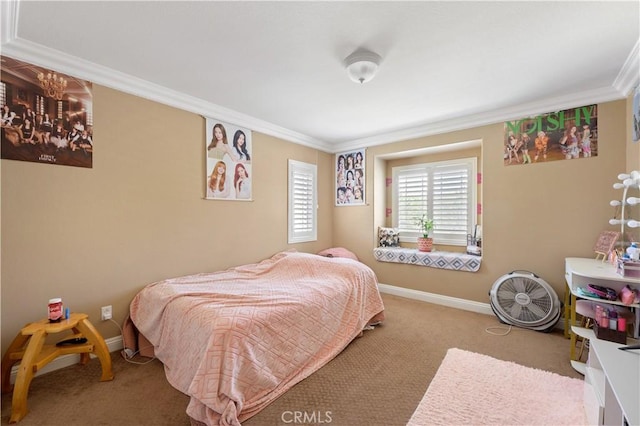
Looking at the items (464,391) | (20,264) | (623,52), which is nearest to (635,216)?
(623,52)

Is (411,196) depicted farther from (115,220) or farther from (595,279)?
(115,220)

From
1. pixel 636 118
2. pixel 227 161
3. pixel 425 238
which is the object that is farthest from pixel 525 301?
pixel 227 161

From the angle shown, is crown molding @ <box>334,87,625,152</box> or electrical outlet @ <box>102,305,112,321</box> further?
crown molding @ <box>334,87,625,152</box>

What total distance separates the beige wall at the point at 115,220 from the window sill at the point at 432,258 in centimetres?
207

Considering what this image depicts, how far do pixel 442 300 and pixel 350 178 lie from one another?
2295 millimetres

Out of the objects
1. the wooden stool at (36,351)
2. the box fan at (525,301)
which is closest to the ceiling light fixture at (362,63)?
the box fan at (525,301)

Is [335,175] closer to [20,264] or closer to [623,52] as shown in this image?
[623,52]

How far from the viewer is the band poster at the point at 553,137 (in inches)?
106

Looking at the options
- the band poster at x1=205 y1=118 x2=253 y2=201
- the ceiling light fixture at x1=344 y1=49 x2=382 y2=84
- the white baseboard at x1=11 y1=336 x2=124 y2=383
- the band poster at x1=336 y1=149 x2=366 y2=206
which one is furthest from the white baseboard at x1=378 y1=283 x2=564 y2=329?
the white baseboard at x1=11 y1=336 x2=124 y2=383

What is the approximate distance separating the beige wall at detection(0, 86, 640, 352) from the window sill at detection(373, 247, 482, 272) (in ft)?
0.32

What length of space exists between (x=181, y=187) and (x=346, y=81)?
197 centimetres

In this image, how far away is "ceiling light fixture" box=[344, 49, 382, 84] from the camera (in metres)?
2.00

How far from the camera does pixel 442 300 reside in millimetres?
3605

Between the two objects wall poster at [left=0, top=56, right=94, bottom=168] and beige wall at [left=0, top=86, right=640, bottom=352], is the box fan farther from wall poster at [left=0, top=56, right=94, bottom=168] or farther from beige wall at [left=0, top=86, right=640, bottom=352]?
wall poster at [left=0, top=56, right=94, bottom=168]
